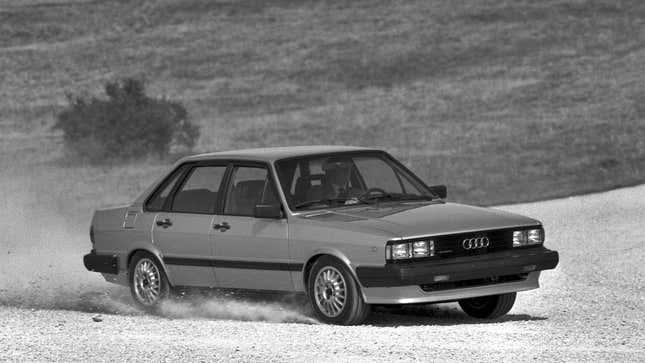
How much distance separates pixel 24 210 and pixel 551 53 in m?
28.1

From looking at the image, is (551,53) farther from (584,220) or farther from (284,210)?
(284,210)

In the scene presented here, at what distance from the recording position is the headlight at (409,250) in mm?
9969

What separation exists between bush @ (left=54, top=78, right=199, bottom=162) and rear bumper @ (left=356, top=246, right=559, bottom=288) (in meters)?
28.7

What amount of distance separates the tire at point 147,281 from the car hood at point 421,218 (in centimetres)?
176

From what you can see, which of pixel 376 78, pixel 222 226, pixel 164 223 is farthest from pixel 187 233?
pixel 376 78

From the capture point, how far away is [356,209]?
35.7ft

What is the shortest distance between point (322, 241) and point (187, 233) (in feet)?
5.43

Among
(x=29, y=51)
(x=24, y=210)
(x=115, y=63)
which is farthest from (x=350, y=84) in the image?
(x=24, y=210)

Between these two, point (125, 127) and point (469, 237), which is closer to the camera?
point (469, 237)

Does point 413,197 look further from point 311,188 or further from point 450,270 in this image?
point 450,270

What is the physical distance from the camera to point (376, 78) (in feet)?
169

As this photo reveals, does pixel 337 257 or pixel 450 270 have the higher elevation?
pixel 337 257

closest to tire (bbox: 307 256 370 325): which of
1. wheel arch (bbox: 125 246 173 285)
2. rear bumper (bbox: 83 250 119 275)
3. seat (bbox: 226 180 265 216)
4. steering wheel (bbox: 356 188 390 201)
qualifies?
steering wheel (bbox: 356 188 390 201)

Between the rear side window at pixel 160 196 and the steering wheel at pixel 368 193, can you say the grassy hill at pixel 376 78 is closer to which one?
the rear side window at pixel 160 196
